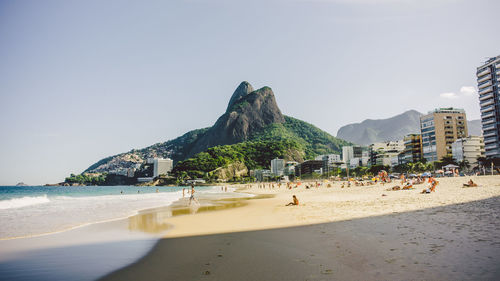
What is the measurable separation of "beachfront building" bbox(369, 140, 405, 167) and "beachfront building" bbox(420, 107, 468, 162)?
68.7ft

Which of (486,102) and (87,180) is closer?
(486,102)

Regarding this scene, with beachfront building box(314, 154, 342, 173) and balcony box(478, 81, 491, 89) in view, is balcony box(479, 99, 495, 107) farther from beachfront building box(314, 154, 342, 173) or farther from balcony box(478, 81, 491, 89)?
beachfront building box(314, 154, 342, 173)

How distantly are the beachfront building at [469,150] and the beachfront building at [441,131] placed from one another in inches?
182

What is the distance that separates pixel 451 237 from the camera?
614 centimetres

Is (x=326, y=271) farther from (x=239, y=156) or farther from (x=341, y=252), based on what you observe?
(x=239, y=156)

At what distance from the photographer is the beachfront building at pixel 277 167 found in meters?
150

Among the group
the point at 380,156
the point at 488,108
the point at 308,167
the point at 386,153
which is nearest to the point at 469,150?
the point at 488,108

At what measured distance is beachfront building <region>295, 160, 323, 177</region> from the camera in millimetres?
146375

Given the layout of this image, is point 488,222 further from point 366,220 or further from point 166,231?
point 166,231

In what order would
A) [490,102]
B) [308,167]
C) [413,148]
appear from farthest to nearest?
[308,167] → [413,148] → [490,102]

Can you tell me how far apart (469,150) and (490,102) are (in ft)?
51.2

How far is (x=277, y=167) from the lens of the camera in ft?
502

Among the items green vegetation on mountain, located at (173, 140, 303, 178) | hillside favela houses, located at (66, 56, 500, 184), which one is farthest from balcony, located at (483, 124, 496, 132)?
green vegetation on mountain, located at (173, 140, 303, 178)

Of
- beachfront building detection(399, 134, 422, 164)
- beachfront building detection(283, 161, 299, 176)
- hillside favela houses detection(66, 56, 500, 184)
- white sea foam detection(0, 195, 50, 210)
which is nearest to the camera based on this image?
white sea foam detection(0, 195, 50, 210)
